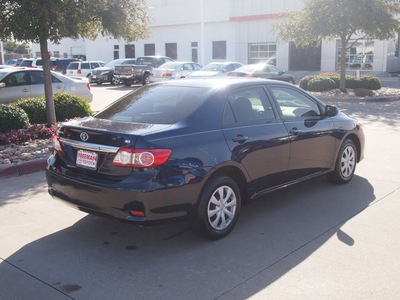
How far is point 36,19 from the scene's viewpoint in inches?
342

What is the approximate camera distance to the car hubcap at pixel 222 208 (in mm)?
4641

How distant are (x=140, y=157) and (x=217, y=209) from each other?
1059 mm

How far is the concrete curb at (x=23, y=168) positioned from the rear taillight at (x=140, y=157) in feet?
12.6

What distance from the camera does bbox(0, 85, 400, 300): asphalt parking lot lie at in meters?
3.72

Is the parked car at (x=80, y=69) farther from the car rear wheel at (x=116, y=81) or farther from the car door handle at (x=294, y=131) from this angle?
the car door handle at (x=294, y=131)

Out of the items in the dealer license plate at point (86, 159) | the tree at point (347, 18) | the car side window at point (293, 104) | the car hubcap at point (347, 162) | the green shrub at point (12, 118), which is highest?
the tree at point (347, 18)

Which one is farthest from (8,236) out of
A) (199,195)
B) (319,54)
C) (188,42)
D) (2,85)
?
(188,42)

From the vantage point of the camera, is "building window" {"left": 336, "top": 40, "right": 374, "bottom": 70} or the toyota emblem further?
"building window" {"left": 336, "top": 40, "right": 374, "bottom": 70}

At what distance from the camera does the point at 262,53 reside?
41062 millimetres

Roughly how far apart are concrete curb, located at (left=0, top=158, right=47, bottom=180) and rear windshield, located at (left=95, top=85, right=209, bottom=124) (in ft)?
9.04

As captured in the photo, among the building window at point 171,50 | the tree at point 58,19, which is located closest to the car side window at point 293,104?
the tree at point 58,19

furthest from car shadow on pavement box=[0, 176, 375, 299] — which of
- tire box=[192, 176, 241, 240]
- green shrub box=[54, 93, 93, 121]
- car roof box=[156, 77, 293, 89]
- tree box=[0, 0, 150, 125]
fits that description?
green shrub box=[54, 93, 93, 121]

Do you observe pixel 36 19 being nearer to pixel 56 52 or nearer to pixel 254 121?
pixel 254 121

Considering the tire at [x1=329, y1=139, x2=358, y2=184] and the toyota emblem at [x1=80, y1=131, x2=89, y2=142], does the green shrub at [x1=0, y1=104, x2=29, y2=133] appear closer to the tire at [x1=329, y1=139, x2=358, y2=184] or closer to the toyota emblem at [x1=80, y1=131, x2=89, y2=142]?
the toyota emblem at [x1=80, y1=131, x2=89, y2=142]
